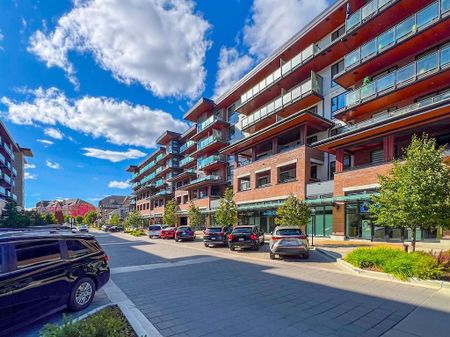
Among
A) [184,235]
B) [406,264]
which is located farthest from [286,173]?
[406,264]

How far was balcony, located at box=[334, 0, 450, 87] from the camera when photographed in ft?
57.0

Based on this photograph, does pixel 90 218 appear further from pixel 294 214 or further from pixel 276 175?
pixel 294 214

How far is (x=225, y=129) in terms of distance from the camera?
43719 millimetres

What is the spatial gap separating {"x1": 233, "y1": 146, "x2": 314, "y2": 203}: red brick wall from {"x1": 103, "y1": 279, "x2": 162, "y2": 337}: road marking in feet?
66.3

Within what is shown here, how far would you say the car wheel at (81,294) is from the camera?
628 centimetres

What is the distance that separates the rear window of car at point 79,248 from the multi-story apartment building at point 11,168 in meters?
43.4

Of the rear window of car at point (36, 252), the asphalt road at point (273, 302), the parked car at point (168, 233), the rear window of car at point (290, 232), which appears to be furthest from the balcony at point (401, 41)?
the parked car at point (168, 233)

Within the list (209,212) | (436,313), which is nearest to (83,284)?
(436,313)

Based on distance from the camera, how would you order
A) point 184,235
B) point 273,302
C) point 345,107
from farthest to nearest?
point 184,235 → point 345,107 → point 273,302

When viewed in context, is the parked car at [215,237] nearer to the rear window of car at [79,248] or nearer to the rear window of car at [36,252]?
the rear window of car at [79,248]

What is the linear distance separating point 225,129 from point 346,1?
78.6 feet

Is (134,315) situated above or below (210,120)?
below

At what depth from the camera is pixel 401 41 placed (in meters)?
19.0

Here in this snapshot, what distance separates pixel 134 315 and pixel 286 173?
85.7 ft
